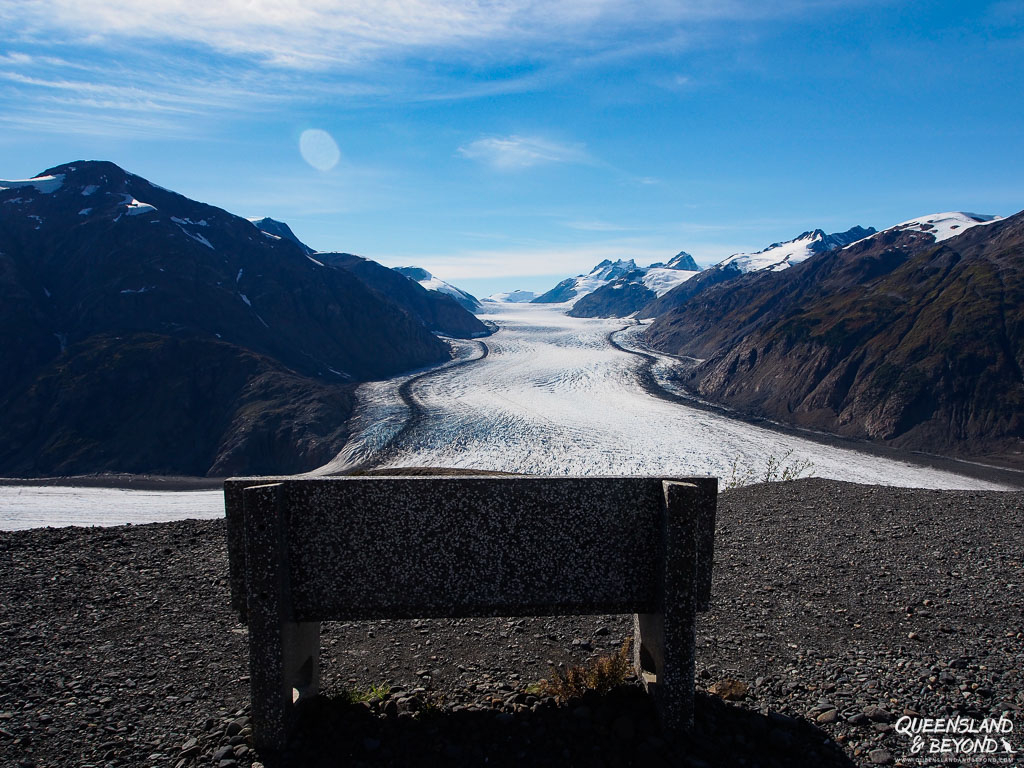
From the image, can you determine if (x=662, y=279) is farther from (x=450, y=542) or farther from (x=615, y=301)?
(x=450, y=542)

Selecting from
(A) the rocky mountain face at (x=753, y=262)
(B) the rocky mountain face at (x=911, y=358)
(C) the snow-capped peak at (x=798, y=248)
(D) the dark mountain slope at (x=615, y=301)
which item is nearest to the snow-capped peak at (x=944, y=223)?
(B) the rocky mountain face at (x=911, y=358)

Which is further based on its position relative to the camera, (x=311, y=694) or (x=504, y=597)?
(x=311, y=694)

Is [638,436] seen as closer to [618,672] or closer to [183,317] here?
[618,672]

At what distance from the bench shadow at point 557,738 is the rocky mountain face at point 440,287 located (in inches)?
6144

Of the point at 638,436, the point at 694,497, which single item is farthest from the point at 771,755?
the point at 638,436

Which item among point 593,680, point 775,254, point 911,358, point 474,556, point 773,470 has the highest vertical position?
point 775,254

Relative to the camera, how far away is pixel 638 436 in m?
36.7

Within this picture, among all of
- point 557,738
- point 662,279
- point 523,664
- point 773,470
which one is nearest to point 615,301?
point 662,279

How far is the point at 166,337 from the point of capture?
49406 mm

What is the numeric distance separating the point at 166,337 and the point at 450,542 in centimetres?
5462

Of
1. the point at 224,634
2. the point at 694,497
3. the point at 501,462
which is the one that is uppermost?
the point at 694,497

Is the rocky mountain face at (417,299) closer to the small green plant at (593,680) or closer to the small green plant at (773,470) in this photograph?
the small green plant at (773,470)

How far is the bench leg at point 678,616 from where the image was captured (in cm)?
331

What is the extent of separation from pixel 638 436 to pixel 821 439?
12405 mm
